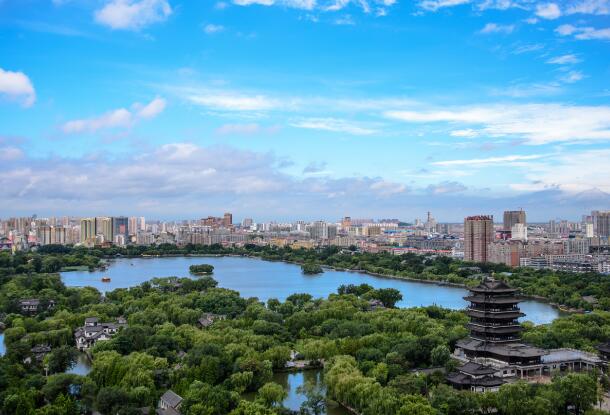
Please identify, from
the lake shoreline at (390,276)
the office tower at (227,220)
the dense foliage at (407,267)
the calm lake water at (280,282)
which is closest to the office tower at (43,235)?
the dense foliage at (407,267)

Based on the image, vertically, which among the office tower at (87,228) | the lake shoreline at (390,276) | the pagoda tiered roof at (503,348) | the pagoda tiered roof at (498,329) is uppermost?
the office tower at (87,228)

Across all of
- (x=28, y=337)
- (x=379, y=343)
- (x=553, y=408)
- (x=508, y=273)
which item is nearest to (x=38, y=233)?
(x=508, y=273)

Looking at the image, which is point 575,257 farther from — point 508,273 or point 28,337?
point 28,337

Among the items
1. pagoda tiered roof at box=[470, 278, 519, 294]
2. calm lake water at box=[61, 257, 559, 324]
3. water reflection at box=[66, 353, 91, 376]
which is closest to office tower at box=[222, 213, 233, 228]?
calm lake water at box=[61, 257, 559, 324]

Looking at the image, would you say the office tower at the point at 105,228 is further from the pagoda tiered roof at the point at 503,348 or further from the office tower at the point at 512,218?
the pagoda tiered roof at the point at 503,348

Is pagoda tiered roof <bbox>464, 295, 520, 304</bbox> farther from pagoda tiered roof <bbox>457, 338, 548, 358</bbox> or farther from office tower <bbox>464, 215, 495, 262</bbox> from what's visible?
office tower <bbox>464, 215, 495, 262</bbox>

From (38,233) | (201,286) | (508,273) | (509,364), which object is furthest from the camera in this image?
(38,233)

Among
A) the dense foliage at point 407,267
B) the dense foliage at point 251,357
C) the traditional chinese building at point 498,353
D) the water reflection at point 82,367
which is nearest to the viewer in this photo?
the dense foliage at point 251,357
